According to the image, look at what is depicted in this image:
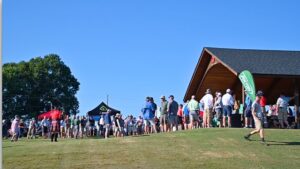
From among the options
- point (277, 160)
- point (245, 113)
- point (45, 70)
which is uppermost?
point (45, 70)

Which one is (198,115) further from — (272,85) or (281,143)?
(272,85)

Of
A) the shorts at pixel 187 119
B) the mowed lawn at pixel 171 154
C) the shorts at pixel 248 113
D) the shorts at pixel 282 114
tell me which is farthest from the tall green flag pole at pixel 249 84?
the shorts at pixel 187 119

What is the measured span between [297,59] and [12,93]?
37.6 m

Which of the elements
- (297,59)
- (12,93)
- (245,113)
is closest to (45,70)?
(12,93)

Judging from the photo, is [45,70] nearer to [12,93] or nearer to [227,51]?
[12,93]

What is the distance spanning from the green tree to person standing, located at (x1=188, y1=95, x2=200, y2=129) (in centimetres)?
3775

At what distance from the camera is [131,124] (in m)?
28.6

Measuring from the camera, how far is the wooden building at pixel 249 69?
82.5ft

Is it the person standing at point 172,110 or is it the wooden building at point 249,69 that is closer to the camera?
the person standing at point 172,110

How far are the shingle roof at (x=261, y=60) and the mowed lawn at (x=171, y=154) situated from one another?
747cm

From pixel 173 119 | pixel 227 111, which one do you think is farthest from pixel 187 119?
pixel 227 111

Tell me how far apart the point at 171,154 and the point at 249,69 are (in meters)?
11.8

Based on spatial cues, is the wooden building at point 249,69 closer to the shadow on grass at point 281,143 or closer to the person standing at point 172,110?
the person standing at point 172,110

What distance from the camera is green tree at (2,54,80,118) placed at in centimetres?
5744
